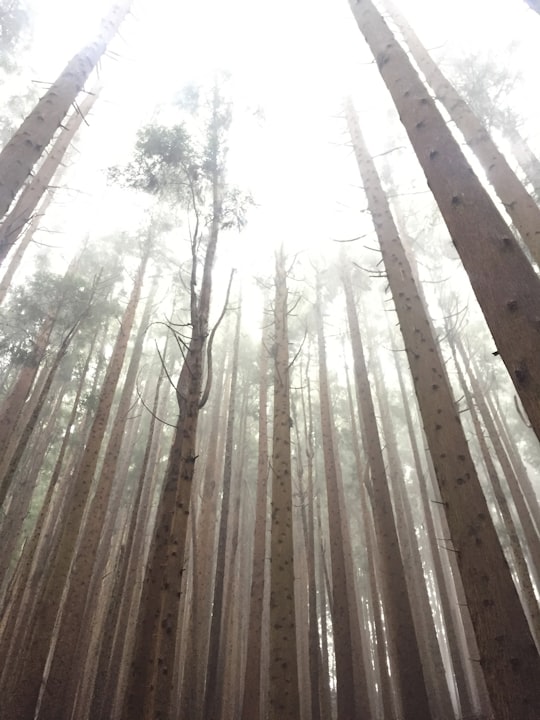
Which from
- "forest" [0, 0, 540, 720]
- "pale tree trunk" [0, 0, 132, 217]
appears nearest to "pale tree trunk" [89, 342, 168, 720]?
"forest" [0, 0, 540, 720]

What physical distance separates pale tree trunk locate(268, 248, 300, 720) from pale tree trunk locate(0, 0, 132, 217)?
17.6 ft

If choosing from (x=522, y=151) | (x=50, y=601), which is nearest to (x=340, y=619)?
(x=50, y=601)

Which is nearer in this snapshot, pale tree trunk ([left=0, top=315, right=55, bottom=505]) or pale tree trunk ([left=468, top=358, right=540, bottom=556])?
pale tree trunk ([left=0, top=315, right=55, bottom=505])

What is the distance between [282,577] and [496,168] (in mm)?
8393

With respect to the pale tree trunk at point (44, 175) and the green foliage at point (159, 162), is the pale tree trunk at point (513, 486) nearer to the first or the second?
the green foliage at point (159, 162)

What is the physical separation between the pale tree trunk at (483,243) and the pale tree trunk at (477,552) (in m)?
0.15

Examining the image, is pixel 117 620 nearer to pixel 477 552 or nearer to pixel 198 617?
pixel 198 617

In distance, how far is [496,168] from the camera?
26.2ft

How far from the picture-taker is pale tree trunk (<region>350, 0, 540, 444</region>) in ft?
7.11

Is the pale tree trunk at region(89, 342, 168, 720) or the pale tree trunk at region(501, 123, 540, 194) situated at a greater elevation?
the pale tree trunk at region(501, 123, 540, 194)

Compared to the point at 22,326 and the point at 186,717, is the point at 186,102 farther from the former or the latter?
the point at 186,717

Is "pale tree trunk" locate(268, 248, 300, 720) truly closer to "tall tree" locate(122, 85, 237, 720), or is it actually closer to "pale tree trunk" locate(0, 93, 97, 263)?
"tall tree" locate(122, 85, 237, 720)

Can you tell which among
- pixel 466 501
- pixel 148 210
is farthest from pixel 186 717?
pixel 148 210

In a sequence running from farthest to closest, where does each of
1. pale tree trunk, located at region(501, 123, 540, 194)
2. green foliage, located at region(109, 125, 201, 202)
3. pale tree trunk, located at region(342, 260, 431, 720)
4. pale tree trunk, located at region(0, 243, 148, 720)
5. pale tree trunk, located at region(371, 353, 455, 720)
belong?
1. pale tree trunk, located at region(371, 353, 455, 720)
2. pale tree trunk, located at region(501, 123, 540, 194)
3. green foliage, located at region(109, 125, 201, 202)
4. pale tree trunk, located at region(0, 243, 148, 720)
5. pale tree trunk, located at region(342, 260, 431, 720)
